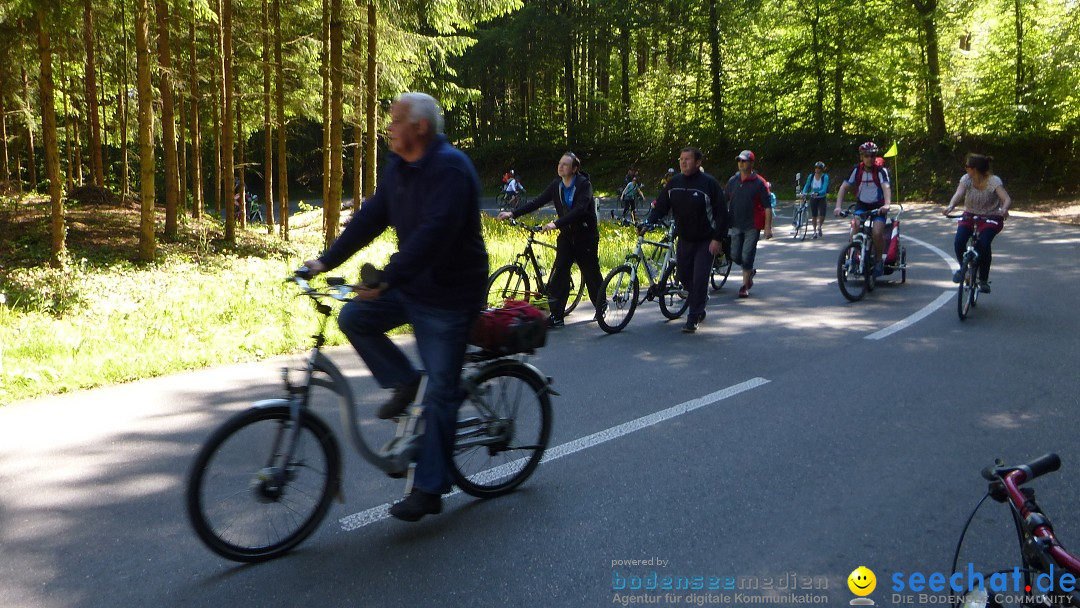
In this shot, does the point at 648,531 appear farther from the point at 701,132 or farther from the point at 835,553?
the point at 701,132

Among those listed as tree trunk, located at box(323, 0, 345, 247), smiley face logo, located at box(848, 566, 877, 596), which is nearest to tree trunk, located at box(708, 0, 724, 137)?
tree trunk, located at box(323, 0, 345, 247)

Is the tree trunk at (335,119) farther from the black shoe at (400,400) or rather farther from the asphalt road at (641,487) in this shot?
the black shoe at (400,400)

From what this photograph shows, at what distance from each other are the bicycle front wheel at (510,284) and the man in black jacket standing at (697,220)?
187 centimetres

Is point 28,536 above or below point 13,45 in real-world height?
below

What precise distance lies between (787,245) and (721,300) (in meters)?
8.65

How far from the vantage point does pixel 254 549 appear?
3818 millimetres

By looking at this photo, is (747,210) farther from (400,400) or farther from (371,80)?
(371,80)

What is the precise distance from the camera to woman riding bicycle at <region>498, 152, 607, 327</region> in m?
9.15

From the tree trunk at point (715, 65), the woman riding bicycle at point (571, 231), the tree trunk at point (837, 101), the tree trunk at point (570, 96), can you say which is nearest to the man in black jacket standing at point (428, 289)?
the woman riding bicycle at point (571, 231)

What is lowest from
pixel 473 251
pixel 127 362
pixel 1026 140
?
pixel 127 362

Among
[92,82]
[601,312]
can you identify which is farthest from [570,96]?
[601,312]

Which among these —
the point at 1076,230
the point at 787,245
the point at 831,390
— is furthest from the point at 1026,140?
the point at 831,390

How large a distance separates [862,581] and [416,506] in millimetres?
2052

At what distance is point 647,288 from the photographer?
1016 cm
